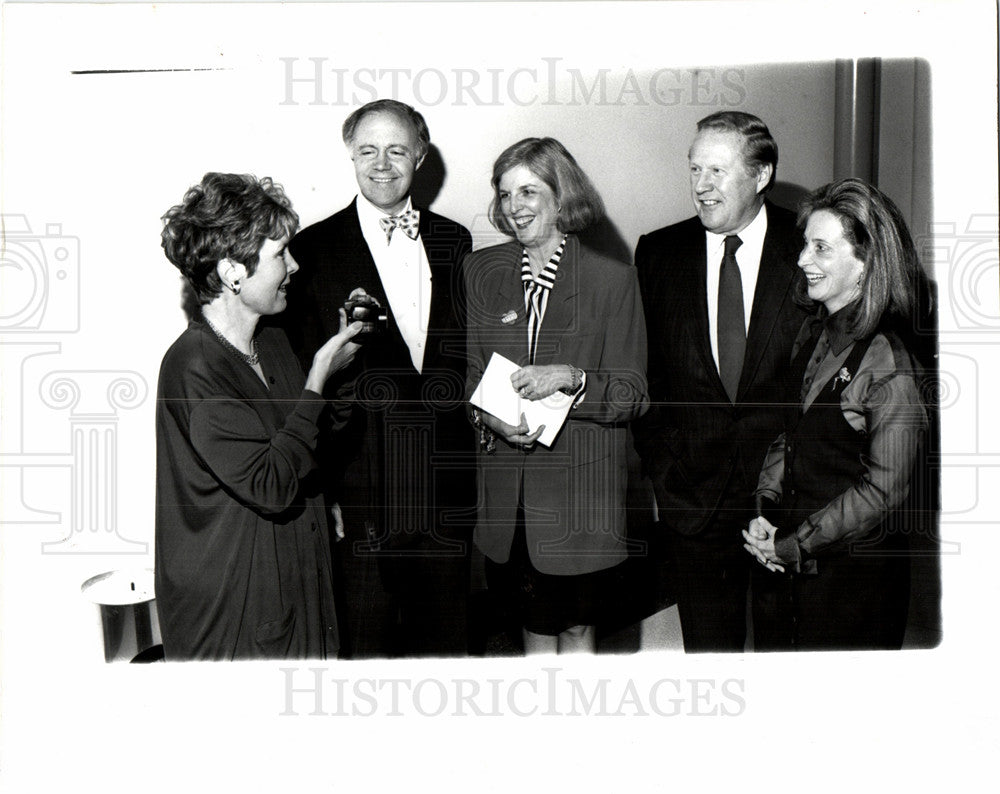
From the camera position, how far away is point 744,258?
260 cm

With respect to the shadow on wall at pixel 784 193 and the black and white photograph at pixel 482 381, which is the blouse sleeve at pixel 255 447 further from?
the shadow on wall at pixel 784 193

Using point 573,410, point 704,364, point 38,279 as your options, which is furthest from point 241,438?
point 704,364

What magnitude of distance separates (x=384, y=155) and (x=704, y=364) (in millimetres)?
908

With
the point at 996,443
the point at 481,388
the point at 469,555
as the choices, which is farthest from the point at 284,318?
the point at 996,443

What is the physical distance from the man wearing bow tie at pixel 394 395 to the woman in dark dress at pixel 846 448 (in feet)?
2.47

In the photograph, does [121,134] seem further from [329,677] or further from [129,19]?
[329,677]

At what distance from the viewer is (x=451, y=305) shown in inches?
102

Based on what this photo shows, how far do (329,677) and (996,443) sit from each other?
5.68 feet

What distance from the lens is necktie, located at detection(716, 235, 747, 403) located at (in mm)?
2604

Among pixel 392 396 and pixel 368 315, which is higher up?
pixel 368 315

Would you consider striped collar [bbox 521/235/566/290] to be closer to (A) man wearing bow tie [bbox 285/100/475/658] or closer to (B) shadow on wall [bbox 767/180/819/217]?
(A) man wearing bow tie [bbox 285/100/475/658]

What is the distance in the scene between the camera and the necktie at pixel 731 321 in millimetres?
2604

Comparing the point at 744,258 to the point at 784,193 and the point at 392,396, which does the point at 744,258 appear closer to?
the point at 784,193

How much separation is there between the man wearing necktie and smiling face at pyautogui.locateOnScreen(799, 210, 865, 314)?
4 centimetres
